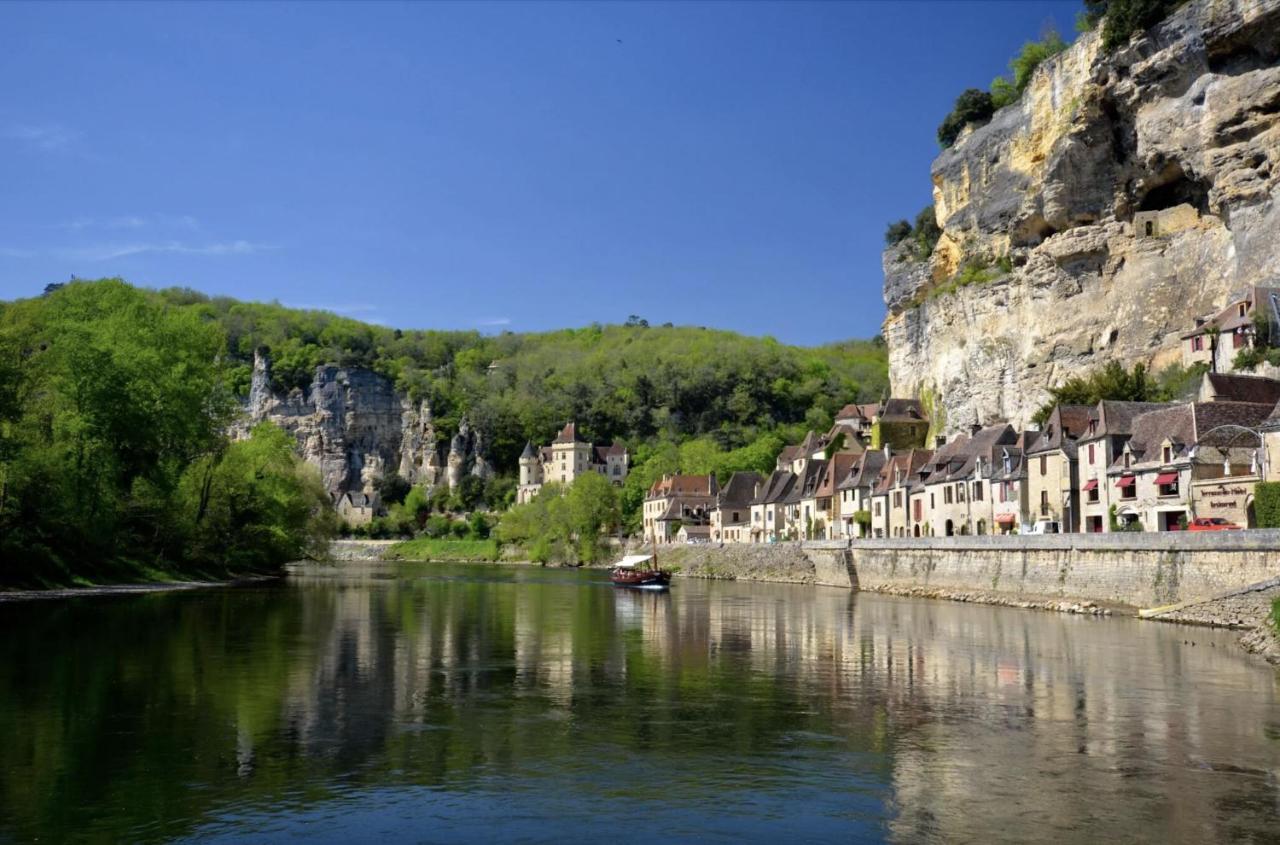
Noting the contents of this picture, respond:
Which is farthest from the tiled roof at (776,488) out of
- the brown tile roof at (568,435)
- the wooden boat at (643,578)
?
the brown tile roof at (568,435)

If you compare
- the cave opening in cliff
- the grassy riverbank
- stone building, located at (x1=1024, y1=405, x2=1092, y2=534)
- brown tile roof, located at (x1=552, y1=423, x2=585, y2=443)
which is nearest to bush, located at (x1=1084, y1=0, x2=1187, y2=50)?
the cave opening in cliff

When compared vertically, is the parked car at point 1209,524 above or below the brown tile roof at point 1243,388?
below

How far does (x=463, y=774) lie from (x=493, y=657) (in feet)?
42.9

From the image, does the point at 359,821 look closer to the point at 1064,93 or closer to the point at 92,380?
the point at 92,380

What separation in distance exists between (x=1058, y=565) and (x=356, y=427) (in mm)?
149245

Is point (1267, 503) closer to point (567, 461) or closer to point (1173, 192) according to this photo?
point (1173, 192)

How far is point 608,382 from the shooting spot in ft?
572

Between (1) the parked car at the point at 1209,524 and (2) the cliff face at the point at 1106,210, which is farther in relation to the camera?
(2) the cliff face at the point at 1106,210

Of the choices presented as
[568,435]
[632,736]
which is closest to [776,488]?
[568,435]

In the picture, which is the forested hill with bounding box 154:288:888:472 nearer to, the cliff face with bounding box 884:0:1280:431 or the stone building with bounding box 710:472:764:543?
the stone building with bounding box 710:472:764:543

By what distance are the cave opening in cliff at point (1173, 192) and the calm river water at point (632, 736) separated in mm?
34857

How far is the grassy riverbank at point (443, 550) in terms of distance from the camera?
125688 mm

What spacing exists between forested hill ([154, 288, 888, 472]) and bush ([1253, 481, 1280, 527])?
4251 inches

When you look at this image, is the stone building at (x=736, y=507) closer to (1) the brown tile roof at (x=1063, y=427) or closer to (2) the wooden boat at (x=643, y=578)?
(2) the wooden boat at (x=643, y=578)
